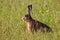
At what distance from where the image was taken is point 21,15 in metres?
9.41

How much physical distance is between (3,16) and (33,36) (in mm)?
2045

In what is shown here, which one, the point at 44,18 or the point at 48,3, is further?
the point at 48,3

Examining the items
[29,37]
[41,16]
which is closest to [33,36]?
[29,37]

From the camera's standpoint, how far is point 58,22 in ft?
28.3

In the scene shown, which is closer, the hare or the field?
the field

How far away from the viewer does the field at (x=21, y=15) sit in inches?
296

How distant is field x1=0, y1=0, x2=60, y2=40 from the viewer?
7.51 m

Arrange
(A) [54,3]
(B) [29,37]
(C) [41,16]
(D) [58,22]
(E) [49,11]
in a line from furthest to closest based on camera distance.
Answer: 1. (A) [54,3]
2. (E) [49,11]
3. (C) [41,16]
4. (D) [58,22]
5. (B) [29,37]

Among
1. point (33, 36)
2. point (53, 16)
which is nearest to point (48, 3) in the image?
point (53, 16)

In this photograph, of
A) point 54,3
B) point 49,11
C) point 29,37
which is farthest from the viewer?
point 54,3

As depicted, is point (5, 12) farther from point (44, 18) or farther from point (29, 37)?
point (29, 37)

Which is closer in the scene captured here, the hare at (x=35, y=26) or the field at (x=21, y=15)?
the field at (x=21, y=15)

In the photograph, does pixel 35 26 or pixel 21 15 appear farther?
pixel 21 15

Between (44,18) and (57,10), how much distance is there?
0.88 m
